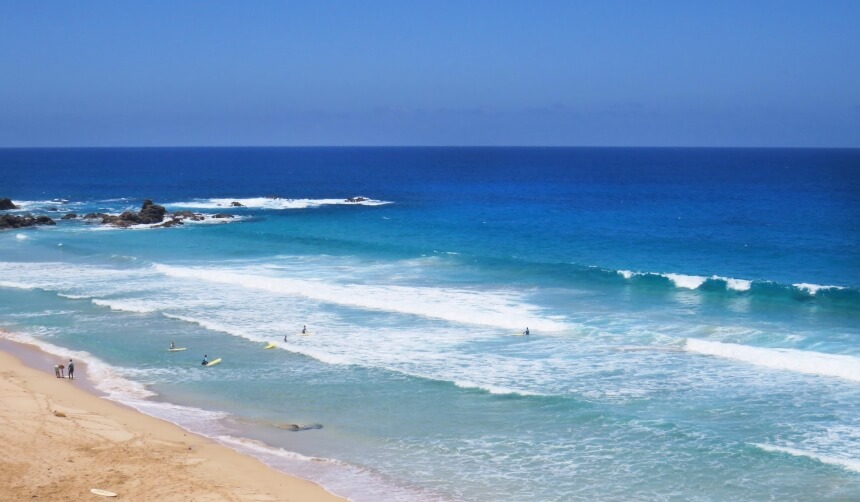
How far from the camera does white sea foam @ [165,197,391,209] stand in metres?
85.6

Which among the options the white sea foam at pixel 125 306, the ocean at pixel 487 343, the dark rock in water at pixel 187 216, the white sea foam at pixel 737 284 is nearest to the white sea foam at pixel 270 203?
the dark rock in water at pixel 187 216

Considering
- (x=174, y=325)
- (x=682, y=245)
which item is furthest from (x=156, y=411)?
(x=682, y=245)

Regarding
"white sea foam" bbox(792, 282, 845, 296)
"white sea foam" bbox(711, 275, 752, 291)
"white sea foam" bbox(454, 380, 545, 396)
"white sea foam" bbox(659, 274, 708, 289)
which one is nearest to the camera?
"white sea foam" bbox(454, 380, 545, 396)

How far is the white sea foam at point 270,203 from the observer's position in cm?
8556

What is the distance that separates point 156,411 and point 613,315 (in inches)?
761

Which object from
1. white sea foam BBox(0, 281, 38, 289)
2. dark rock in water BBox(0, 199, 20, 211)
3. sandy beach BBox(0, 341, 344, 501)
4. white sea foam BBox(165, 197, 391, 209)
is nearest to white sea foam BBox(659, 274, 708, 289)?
sandy beach BBox(0, 341, 344, 501)

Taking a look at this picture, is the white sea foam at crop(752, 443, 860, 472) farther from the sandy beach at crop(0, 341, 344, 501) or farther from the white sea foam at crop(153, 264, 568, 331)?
the white sea foam at crop(153, 264, 568, 331)

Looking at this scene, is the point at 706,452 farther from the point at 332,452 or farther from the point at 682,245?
the point at 682,245

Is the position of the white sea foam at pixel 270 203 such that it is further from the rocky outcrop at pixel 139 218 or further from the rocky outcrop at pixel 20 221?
the rocky outcrop at pixel 20 221

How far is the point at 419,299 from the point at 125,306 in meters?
13.4

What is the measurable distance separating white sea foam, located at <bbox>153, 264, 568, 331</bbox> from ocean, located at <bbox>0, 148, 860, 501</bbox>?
0.19 meters

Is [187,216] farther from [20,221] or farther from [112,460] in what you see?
[112,460]

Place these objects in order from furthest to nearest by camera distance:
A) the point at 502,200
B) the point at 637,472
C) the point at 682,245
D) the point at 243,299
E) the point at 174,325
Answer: the point at 502,200, the point at 682,245, the point at 243,299, the point at 174,325, the point at 637,472

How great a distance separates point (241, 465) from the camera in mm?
20266
